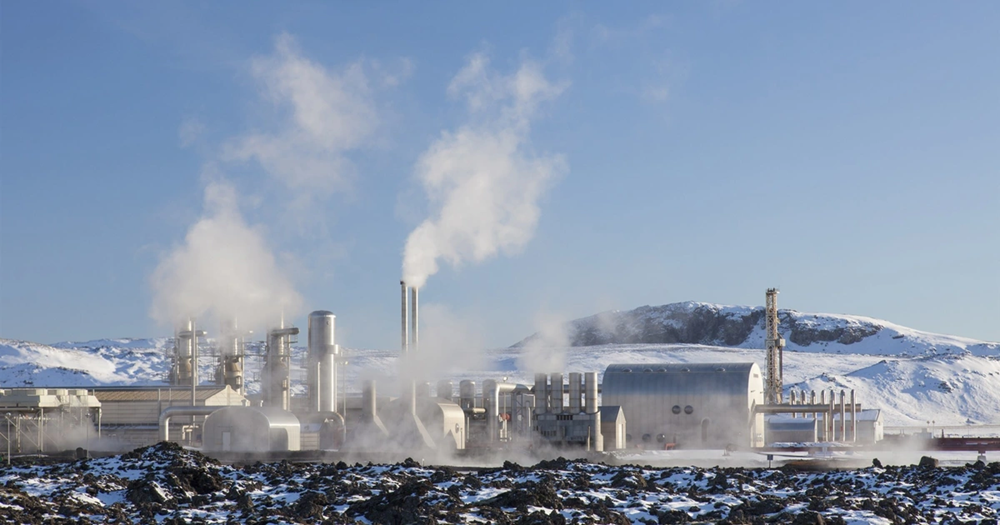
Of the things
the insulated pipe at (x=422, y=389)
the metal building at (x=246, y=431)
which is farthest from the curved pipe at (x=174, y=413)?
the insulated pipe at (x=422, y=389)

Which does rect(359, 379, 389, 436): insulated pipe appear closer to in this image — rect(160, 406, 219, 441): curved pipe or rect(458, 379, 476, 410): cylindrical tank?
rect(160, 406, 219, 441): curved pipe

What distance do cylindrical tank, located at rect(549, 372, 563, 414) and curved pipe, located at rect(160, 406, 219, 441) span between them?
65.2 ft

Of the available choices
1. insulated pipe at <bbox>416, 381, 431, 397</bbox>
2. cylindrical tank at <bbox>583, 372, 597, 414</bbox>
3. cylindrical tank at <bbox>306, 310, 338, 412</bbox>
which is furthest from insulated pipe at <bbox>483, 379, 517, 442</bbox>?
cylindrical tank at <bbox>306, 310, 338, 412</bbox>

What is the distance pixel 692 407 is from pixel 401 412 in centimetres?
1929

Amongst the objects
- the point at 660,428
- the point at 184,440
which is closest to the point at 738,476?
the point at 660,428

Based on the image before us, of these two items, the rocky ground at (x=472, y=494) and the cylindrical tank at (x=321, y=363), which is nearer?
the rocky ground at (x=472, y=494)

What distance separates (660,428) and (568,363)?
338 ft

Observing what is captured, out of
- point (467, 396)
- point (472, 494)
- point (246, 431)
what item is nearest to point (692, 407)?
point (467, 396)

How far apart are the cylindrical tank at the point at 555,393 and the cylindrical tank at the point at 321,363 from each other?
43.0ft

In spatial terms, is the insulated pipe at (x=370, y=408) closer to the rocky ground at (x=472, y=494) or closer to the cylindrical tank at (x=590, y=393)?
the cylindrical tank at (x=590, y=393)

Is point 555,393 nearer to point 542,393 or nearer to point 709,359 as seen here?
point 542,393

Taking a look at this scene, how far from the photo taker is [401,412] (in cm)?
6200

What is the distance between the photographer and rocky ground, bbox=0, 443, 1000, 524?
1045 inches

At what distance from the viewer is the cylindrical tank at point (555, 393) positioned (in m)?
66.8
